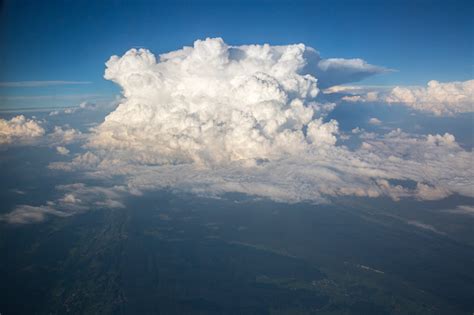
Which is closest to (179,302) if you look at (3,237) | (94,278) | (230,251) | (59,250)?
(94,278)

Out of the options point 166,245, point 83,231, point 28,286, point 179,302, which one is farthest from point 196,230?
point 28,286

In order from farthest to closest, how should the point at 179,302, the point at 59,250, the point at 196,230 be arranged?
1. the point at 196,230
2. the point at 59,250
3. the point at 179,302

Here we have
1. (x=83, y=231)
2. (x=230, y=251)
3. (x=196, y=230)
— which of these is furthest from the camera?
(x=196, y=230)

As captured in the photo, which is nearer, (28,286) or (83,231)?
(28,286)

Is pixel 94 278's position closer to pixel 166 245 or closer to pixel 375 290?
pixel 166 245

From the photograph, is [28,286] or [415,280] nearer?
[28,286]

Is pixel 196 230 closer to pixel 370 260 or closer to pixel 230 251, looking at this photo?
pixel 230 251

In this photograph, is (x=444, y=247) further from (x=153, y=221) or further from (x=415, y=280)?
(x=153, y=221)

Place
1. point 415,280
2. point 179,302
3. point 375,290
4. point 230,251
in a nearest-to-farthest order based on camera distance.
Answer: point 179,302 < point 375,290 < point 415,280 < point 230,251

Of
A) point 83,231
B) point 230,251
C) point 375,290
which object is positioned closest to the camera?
point 375,290
